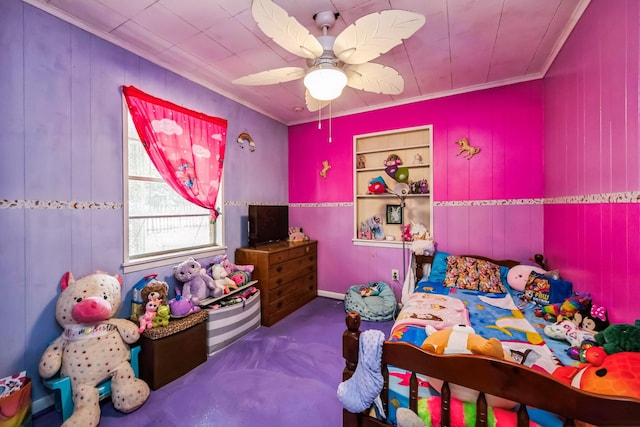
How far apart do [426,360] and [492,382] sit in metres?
0.20

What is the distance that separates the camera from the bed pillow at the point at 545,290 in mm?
1948

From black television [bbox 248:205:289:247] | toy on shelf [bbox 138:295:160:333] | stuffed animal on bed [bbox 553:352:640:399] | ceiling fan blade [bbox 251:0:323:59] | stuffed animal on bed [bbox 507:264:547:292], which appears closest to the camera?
stuffed animal on bed [bbox 553:352:640:399]

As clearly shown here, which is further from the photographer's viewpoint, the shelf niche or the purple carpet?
the shelf niche

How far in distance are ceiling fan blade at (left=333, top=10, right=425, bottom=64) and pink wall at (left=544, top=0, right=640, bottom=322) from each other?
1.04 meters

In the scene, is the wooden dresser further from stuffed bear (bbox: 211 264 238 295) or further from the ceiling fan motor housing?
the ceiling fan motor housing

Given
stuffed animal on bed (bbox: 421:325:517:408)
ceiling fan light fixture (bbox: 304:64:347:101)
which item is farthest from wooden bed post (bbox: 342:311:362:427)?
ceiling fan light fixture (bbox: 304:64:347:101)

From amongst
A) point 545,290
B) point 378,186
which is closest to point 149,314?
point 378,186

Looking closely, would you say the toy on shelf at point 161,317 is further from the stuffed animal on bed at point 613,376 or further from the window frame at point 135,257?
the stuffed animal on bed at point 613,376

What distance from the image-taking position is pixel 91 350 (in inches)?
65.1

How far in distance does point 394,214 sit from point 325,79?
7.50ft

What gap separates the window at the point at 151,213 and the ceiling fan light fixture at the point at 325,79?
1623mm

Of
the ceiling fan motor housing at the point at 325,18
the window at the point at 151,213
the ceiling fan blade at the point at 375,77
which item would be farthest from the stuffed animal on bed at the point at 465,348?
the window at the point at 151,213

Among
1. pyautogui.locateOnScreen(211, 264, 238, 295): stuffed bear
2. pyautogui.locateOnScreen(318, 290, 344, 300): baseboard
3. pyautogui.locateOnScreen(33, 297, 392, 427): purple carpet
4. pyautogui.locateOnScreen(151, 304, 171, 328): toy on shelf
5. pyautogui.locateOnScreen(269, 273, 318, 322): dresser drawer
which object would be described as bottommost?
pyautogui.locateOnScreen(33, 297, 392, 427): purple carpet

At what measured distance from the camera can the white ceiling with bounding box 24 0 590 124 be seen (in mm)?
1699
